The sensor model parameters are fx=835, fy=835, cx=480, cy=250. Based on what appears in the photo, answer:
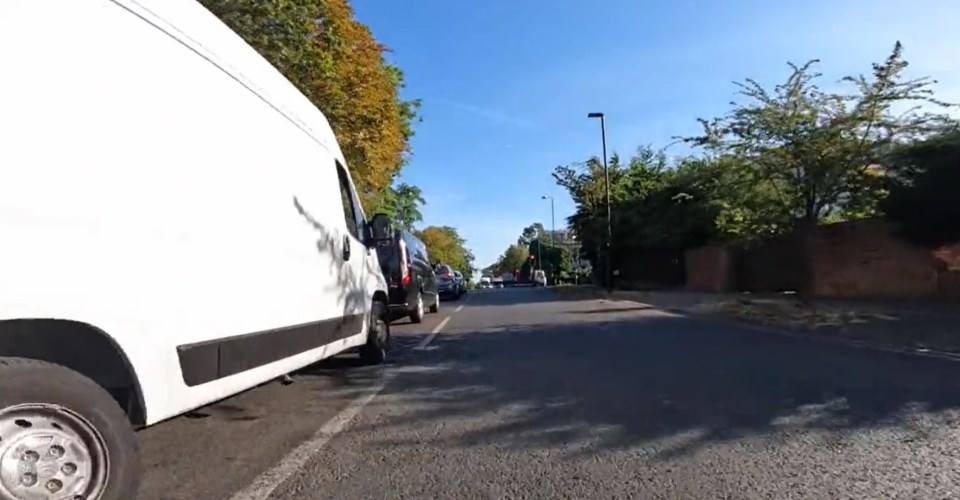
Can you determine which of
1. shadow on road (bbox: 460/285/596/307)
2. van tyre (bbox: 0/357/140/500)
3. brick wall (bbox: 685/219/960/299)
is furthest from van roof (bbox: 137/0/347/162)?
shadow on road (bbox: 460/285/596/307)

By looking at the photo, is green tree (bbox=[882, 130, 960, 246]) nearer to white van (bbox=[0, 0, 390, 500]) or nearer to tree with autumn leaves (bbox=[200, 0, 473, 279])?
tree with autumn leaves (bbox=[200, 0, 473, 279])

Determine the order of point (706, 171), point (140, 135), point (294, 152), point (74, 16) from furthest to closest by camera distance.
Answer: point (706, 171) < point (294, 152) < point (140, 135) < point (74, 16)

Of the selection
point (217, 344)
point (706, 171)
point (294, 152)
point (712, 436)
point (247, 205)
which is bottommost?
point (712, 436)

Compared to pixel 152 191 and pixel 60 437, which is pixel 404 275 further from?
pixel 60 437

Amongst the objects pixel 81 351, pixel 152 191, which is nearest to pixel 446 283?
pixel 152 191

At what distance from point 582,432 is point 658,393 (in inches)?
72.2

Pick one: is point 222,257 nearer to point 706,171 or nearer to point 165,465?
point 165,465

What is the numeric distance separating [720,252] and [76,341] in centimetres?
2857

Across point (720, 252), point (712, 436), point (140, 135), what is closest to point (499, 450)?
point (712, 436)

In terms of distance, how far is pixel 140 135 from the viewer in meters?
3.94

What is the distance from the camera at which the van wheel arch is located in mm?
3424

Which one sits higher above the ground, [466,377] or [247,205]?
[247,205]

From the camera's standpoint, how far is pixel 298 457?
214 inches

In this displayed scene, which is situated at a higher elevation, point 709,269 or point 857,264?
point 709,269
